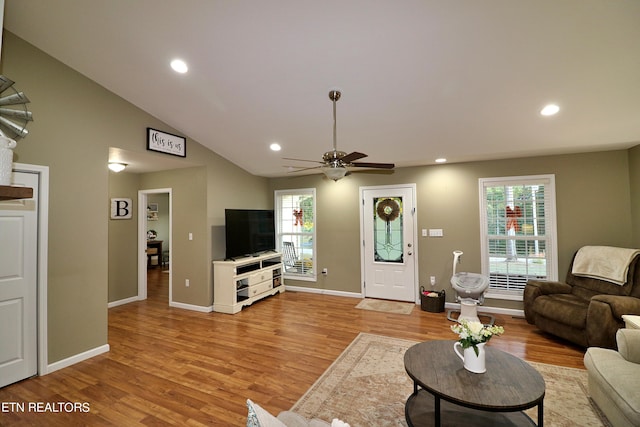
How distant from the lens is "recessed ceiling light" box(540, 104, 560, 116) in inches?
121

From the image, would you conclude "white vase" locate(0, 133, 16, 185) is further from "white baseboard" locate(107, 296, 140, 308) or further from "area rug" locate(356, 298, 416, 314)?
"white baseboard" locate(107, 296, 140, 308)

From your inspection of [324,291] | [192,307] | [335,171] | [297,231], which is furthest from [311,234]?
[335,171]

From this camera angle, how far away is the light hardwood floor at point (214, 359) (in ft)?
7.75

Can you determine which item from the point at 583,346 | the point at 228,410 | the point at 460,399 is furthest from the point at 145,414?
the point at 583,346

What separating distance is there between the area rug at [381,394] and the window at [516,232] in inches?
70.1

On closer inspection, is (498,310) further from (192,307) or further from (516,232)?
(192,307)

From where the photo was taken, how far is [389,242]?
5309 mm

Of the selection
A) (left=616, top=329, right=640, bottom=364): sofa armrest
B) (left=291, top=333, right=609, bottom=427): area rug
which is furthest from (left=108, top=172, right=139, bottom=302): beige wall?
(left=616, top=329, right=640, bottom=364): sofa armrest

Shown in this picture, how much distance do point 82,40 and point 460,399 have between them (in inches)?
166

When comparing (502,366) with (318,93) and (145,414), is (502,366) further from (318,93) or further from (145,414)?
(318,93)

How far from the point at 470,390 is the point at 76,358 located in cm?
383

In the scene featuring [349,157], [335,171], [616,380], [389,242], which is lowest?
[616,380]

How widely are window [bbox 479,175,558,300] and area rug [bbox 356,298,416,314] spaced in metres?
1.25

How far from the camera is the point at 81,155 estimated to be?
10.6 ft
